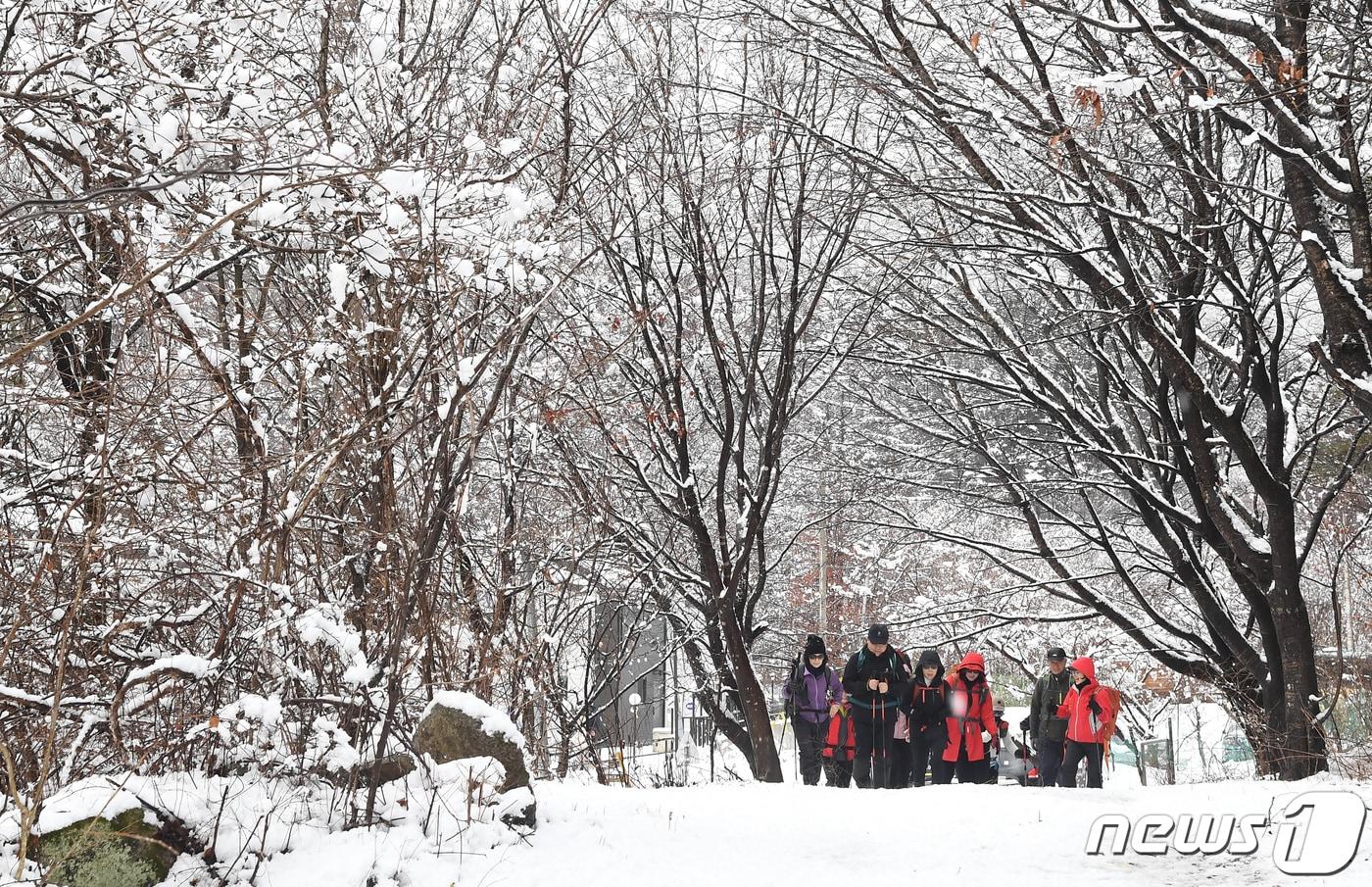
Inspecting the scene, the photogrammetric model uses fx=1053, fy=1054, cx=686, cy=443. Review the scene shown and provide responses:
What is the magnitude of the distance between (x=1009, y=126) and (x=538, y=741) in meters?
5.35

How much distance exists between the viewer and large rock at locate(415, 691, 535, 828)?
213 inches

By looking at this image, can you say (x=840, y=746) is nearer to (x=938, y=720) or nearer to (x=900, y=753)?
(x=900, y=753)

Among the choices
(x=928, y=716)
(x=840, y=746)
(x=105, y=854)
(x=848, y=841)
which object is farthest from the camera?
(x=840, y=746)

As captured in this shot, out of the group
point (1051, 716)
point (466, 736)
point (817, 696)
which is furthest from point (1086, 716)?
point (466, 736)

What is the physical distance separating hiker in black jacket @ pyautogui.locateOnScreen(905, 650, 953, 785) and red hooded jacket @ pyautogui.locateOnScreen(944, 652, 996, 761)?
68 mm

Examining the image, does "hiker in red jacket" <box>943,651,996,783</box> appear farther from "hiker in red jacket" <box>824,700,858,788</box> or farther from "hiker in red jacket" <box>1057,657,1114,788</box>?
"hiker in red jacket" <box>824,700,858,788</box>

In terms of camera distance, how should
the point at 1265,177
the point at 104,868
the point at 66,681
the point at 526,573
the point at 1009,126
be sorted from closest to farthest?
1. the point at 104,868
2. the point at 66,681
3. the point at 1009,126
4. the point at 1265,177
5. the point at 526,573

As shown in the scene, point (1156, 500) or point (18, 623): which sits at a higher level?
point (1156, 500)

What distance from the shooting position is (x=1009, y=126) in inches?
286

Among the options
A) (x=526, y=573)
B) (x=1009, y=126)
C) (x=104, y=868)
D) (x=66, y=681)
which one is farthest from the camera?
(x=526, y=573)

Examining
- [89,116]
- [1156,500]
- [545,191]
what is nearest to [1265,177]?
[1156,500]

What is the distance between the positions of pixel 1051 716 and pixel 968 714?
670 millimetres

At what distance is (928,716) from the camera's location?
8984mm

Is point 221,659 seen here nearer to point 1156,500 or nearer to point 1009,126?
point 1009,126
